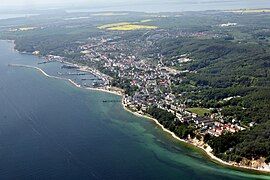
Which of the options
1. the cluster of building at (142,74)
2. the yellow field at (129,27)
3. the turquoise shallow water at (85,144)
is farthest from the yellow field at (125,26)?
the turquoise shallow water at (85,144)

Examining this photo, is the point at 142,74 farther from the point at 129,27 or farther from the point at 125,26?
the point at 125,26

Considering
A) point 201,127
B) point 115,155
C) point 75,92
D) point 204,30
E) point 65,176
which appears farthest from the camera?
point 204,30

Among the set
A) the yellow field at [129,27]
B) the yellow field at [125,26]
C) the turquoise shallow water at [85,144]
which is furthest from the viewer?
the yellow field at [125,26]

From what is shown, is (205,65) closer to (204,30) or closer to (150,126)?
(150,126)

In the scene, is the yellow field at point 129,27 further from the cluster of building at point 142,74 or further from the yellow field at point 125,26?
the cluster of building at point 142,74

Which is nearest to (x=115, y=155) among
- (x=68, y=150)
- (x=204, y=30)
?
(x=68, y=150)

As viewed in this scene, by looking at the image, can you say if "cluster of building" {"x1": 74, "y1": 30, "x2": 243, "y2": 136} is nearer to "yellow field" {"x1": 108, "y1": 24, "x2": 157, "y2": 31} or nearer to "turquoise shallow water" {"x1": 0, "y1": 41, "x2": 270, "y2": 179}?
"turquoise shallow water" {"x1": 0, "y1": 41, "x2": 270, "y2": 179}

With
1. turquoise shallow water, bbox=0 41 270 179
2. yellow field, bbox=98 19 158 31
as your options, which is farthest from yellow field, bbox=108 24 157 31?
turquoise shallow water, bbox=0 41 270 179

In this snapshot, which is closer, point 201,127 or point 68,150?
point 68,150

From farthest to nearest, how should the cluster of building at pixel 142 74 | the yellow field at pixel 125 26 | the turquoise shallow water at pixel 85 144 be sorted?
1. the yellow field at pixel 125 26
2. the cluster of building at pixel 142 74
3. the turquoise shallow water at pixel 85 144
